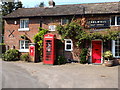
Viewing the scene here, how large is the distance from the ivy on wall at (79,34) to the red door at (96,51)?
72 cm

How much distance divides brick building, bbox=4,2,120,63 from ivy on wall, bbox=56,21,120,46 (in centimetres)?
58

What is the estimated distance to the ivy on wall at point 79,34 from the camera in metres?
13.3

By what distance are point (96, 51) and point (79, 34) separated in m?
2.42

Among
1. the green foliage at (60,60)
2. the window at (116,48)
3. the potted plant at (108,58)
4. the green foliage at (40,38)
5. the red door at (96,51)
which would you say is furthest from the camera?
the green foliage at (40,38)

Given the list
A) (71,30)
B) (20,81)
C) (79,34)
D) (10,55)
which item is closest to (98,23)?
(79,34)

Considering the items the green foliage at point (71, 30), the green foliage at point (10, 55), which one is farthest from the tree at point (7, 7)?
the green foliage at point (71, 30)

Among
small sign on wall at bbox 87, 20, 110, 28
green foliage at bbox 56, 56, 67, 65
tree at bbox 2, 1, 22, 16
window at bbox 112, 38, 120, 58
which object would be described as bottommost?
green foliage at bbox 56, 56, 67, 65

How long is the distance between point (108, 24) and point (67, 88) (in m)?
9.65

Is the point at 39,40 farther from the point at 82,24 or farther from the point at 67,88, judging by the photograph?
the point at 67,88

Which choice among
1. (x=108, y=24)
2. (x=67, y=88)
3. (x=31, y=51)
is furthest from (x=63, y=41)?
(x=67, y=88)

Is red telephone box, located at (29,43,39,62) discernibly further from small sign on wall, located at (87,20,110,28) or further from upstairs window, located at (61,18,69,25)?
small sign on wall, located at (87,20,110,28)

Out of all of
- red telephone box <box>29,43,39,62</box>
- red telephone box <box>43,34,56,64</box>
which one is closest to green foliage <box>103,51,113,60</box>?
red telephone box <box>43,34,56,64</box>

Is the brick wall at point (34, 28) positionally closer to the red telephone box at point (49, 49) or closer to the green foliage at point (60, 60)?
the green foliage at point (60, 60)

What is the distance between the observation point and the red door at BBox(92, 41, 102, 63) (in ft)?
46.1
